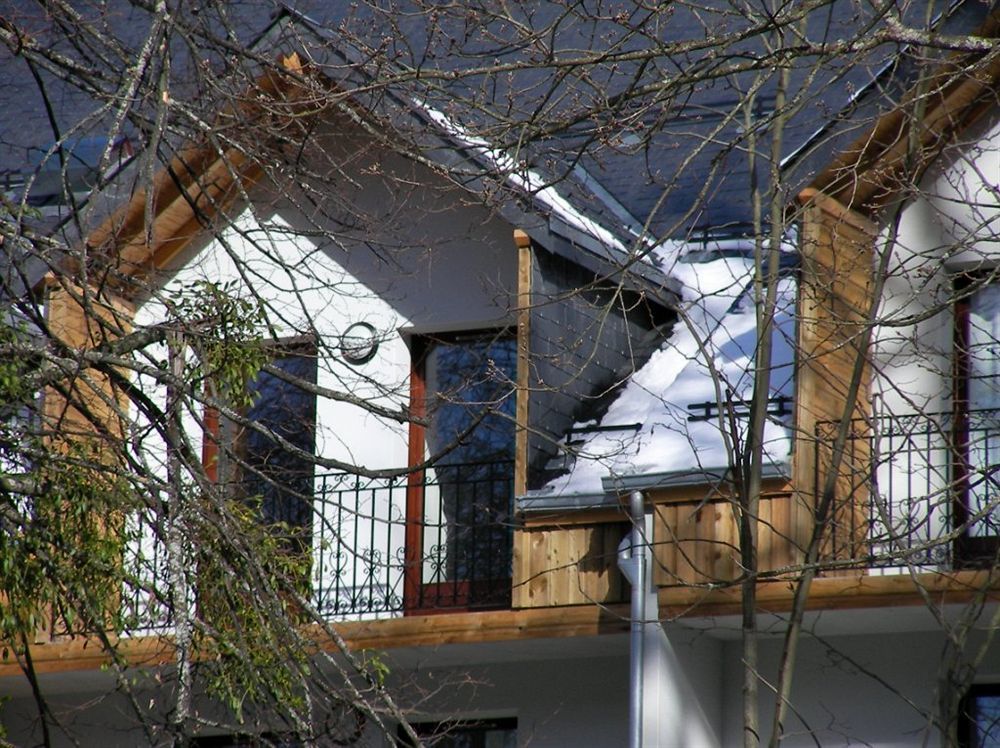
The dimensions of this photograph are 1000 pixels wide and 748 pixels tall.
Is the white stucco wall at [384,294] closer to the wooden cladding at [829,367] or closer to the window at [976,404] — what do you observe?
the wooden cladding at [829,367]

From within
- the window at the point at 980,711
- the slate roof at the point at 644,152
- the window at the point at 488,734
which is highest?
the slate roof at the point at 644,152

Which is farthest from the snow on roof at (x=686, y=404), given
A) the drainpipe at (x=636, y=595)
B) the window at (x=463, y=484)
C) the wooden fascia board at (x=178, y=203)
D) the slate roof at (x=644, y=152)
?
the wooden fascia board at (x=178, y=203)

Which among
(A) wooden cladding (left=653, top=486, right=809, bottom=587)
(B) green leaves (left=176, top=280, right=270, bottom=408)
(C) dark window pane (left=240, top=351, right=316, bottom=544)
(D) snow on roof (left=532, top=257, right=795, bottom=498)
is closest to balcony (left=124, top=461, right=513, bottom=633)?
(C) dark window pane (left=240, top=351, right=316, bottom=544)

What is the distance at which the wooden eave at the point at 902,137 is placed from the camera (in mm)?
11688

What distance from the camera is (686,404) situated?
1234 cm

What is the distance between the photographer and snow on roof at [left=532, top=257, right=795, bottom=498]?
11.9 m

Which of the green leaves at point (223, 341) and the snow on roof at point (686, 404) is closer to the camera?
the green leaves at point (223, 341)

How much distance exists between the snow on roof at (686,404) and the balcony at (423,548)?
77 cm

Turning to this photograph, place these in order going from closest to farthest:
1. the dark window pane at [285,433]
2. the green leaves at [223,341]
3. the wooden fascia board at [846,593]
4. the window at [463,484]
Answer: the green leaves at [223,341]
the wooden fascia board at [846,593]
the window at [463,484]
the dark window pane at [285,433]

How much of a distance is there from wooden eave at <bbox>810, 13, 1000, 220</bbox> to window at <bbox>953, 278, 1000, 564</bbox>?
0.83 metres

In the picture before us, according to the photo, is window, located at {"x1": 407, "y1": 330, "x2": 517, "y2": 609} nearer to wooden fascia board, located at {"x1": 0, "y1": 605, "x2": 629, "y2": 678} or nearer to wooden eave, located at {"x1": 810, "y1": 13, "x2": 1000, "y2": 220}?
wooden fascia board, located at {"x1": 0, "y1": 605, "x2": 629, "y2": 678}

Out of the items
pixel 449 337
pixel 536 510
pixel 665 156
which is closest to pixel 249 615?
pixel 536 510

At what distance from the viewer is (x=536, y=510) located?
12117 millimetres

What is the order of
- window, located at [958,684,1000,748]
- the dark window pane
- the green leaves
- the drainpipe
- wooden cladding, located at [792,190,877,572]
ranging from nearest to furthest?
the green leaves, wooden cladding, located at [792,190,877,572], the drainpipe, window, located at [958,684,1000,748], the dark window pane
